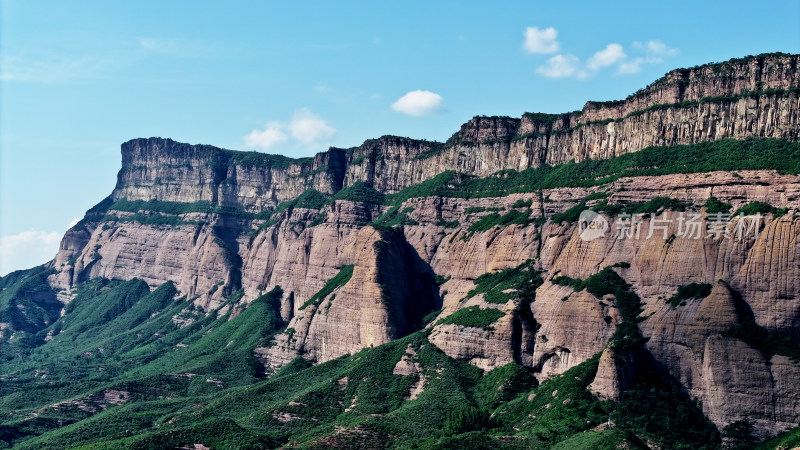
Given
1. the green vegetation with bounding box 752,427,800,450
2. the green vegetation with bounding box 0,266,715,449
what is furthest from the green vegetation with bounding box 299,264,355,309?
the green vegetation with bounding box 752,427,800,450

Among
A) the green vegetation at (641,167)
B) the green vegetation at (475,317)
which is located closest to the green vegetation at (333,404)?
the green vegetation at (475,317)

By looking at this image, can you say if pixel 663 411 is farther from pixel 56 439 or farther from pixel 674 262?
pixel 56 439

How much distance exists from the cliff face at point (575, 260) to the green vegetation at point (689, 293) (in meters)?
0.77

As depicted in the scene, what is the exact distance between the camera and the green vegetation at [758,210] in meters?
102

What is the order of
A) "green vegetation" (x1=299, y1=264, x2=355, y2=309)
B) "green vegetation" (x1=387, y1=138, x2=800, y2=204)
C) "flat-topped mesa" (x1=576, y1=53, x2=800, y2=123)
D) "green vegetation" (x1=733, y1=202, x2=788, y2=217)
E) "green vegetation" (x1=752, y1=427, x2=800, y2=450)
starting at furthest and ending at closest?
1. "green vegetation" (x1=299, y1=264, x2=355, y2=309)
2. "flat-topped mesa" (x1=576, y1=53, x2=800, y2=123)
3. "green vegetation" (x1=387, y1=138, x2=800, y2=204)
4. "green vegetation" (x1=733, y1=202, x2=788, y2=217)
5. "green vegetation" (x1=752, y1=427, x2=800, y2=450)

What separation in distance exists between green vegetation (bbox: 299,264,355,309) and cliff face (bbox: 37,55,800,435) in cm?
41

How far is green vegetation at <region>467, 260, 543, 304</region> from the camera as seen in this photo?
12144 centimetres

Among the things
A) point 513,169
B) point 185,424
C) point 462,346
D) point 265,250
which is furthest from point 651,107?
point 265,250

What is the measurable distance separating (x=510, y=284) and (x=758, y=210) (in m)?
32.5

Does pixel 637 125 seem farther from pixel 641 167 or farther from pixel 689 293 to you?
pixel 689 293

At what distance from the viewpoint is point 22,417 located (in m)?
139

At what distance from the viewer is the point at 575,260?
119m

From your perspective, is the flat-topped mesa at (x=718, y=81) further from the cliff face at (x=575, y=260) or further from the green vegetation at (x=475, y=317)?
the green vegetation at (x=475, y=317)

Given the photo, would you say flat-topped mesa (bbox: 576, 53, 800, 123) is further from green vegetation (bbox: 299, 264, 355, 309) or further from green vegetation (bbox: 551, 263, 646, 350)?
green vegetation (bbox: 299, 264, 355, 309)
